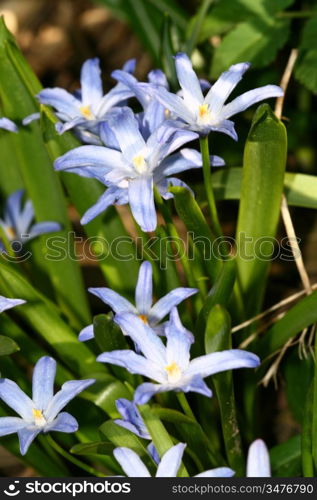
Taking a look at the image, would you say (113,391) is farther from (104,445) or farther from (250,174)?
(250,174)

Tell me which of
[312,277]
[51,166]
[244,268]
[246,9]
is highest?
[246,9]

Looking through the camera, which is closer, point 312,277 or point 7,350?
point 7,350

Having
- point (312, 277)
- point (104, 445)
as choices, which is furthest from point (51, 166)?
point (312, 277)

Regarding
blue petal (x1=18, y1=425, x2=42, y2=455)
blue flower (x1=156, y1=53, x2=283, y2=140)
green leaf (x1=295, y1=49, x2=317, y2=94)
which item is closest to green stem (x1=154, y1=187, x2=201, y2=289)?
blue flower (x1=156, y1=53, x2=283, y2=140)

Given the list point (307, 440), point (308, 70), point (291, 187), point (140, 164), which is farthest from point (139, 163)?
point (308, 70)

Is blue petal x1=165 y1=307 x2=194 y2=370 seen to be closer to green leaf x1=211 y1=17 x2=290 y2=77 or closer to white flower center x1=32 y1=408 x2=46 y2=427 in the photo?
white flower center x1=32 y1=408 x2=46 y2=427

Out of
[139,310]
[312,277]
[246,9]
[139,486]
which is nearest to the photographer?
[139,486]

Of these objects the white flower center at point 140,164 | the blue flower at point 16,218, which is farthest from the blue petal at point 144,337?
the blue flower at point 16,218
